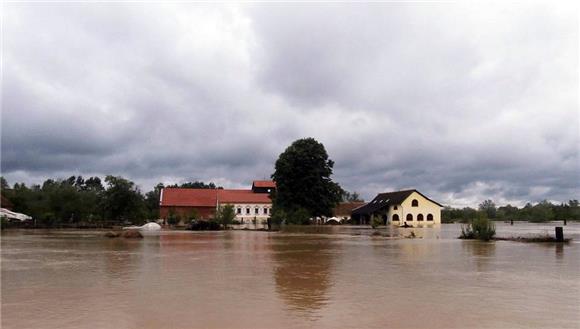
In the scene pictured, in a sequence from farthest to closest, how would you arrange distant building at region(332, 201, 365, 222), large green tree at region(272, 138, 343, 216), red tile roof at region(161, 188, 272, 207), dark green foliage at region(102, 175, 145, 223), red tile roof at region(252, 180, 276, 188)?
1. distant building at region(332, 201, 365, 222)
2. red tile roof at region(252, 180, 276, 188)
3. red tile roof at region(161, 188, 272, 207)
4. large green tree at region(272, 138, 343, 216)
5. dark green foliage at region(102, 175, 145, 223)

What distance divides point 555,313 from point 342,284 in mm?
4161

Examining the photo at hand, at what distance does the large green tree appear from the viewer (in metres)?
63.3

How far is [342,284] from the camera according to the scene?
10.5m

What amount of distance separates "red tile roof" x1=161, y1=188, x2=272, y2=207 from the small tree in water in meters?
56.8

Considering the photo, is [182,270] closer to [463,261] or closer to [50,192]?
[463,261]

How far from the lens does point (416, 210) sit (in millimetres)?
73312

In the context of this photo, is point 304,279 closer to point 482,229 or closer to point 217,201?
point 482,229

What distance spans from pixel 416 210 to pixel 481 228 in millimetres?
47568

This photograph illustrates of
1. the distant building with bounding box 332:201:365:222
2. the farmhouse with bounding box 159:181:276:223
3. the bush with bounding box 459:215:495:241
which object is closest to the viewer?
the bush with bounding box 459:215:495:241

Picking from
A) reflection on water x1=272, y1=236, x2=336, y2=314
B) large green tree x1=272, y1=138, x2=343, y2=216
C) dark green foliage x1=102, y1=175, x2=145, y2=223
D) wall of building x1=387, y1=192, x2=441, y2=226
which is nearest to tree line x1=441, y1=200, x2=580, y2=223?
wall of building x1=387, y1=192, x2=441, y2=226

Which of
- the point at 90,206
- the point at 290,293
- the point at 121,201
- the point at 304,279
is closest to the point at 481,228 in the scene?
the point at 304,279

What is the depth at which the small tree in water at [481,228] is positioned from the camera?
2623cm

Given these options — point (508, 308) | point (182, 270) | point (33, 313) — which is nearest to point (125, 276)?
point (182, 270)

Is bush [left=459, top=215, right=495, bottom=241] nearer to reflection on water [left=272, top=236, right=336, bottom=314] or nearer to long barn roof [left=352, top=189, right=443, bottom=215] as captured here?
reflection on water [left=272, top=236, right=336, bottom=314]
